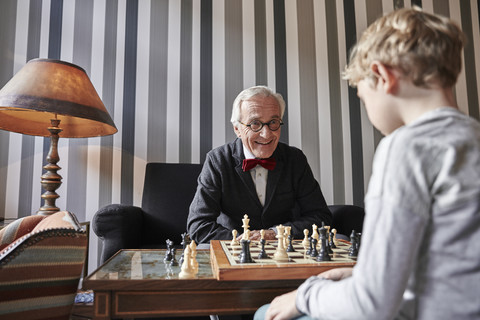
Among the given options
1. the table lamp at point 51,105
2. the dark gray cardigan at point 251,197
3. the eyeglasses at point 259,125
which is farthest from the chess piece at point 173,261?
the table lamp at point 51,105

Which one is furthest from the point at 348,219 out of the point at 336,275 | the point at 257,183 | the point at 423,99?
the point at 423,99

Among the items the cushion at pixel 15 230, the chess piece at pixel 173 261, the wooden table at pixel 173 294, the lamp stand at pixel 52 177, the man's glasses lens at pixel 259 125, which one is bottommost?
the wooden table at pixel 173 294

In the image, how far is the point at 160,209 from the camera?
8.25ft

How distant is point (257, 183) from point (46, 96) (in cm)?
135

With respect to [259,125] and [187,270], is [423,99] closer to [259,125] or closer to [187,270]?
[187,270]

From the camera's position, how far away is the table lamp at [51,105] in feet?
6.37

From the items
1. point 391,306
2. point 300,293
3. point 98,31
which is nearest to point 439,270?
point 391,306

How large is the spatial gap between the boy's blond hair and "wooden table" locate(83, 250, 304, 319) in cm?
67

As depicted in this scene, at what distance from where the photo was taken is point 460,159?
1.83ft

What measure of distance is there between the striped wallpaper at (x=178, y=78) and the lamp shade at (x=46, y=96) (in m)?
0.57

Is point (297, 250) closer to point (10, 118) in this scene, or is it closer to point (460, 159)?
point (460, 159)

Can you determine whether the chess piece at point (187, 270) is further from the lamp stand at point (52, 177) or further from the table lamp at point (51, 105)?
the lamp stand at point (52, 177)

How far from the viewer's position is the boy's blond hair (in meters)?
0.65

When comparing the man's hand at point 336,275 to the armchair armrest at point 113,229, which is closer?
the man's hand at point 336,275
